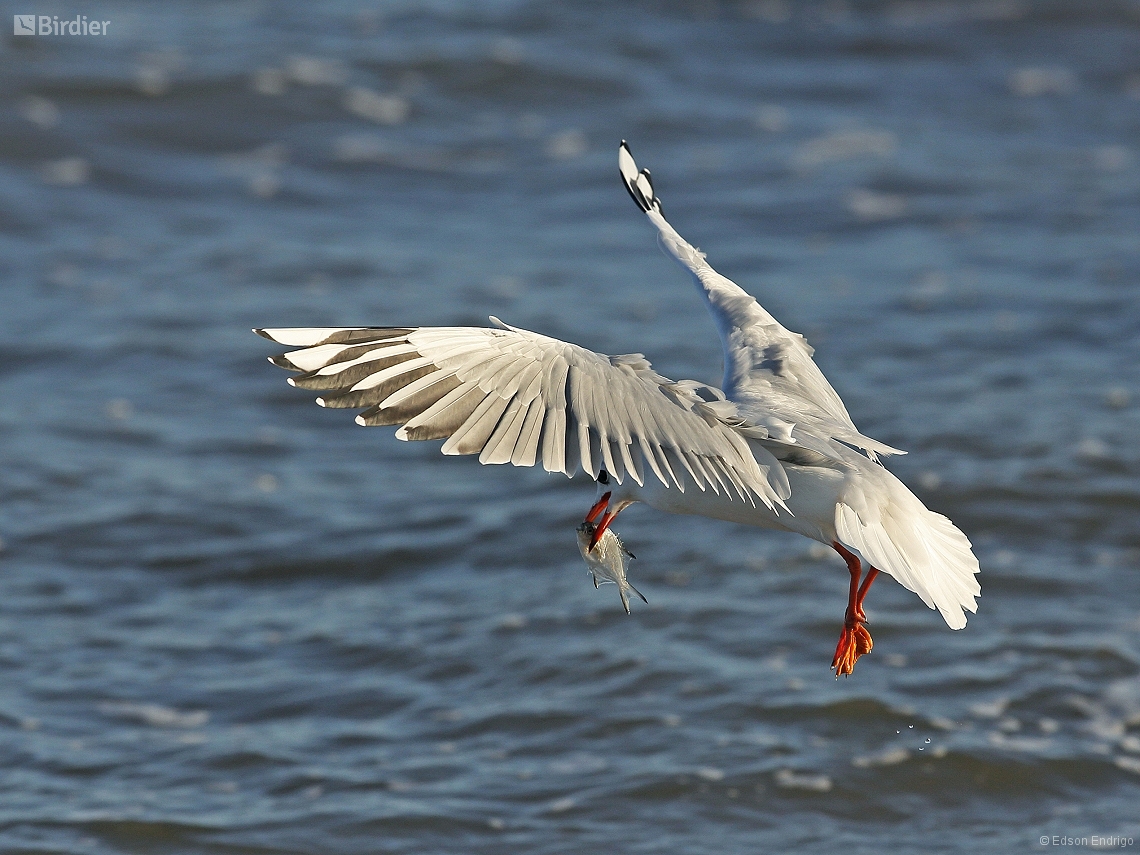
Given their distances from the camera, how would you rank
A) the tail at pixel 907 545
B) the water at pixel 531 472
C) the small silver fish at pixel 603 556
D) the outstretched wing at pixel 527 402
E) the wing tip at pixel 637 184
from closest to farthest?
the outstretched wing at pixel 527 402, the tail at pixel 907 545, the small silver fish at pixel 603 556, the water at pixel 531 472, the wing tip at pixel 637 184

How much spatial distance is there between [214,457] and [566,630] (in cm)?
273

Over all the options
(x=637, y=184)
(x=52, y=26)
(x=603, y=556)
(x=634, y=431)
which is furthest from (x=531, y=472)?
(x=52, y=26)

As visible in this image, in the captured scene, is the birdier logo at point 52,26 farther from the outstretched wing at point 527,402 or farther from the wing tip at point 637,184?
the outstretched wing at point 527,402

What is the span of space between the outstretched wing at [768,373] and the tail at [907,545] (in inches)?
5.9

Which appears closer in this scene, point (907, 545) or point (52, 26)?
point (907, 545)

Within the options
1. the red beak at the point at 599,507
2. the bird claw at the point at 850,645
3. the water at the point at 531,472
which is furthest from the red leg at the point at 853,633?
the water at the point at 531,472

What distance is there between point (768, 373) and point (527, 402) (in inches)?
49.7

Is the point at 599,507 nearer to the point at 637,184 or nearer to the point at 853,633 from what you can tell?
the point at 853,633

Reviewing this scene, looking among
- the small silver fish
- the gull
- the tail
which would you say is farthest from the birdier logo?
the tail

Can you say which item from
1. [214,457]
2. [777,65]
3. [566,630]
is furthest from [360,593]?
[777,65]

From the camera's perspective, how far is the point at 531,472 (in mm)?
8414

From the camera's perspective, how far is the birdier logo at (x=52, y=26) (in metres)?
13.1

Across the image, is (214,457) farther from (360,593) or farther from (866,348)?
(866,348)

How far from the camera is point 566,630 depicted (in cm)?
686
